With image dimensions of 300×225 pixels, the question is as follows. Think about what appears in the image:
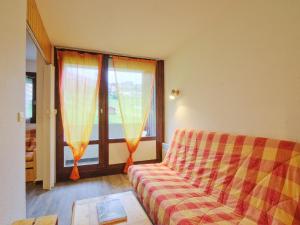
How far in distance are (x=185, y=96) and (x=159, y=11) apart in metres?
1.44

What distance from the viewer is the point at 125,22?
7.86 feet

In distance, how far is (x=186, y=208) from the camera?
4.91 feet

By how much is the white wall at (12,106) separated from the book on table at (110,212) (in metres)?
0.63

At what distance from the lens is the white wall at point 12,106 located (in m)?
1.21

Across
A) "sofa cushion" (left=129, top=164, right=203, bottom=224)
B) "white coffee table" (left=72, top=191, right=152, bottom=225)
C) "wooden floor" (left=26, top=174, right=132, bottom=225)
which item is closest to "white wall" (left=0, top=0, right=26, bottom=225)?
"white coffee table" (left=72, top=191, right=152, bottom=225)

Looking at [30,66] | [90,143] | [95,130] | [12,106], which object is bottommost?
[90,143]

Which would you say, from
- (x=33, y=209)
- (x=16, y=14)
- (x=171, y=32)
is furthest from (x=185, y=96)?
(x=33, y=209)

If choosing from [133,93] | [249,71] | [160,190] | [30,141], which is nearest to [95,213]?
[160,190]

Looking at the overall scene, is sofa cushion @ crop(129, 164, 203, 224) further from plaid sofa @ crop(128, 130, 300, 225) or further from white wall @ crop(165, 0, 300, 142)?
white wall @ crop(165, 0, 300, 142)

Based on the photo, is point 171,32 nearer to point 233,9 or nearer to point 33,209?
point 233,9

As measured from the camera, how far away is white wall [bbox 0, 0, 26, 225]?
3.97ft

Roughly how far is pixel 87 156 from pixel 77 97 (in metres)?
1.15

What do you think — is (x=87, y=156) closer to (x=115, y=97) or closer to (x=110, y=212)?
(x=115, y=97)

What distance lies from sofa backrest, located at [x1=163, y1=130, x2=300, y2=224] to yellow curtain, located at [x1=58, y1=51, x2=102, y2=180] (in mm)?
1913
